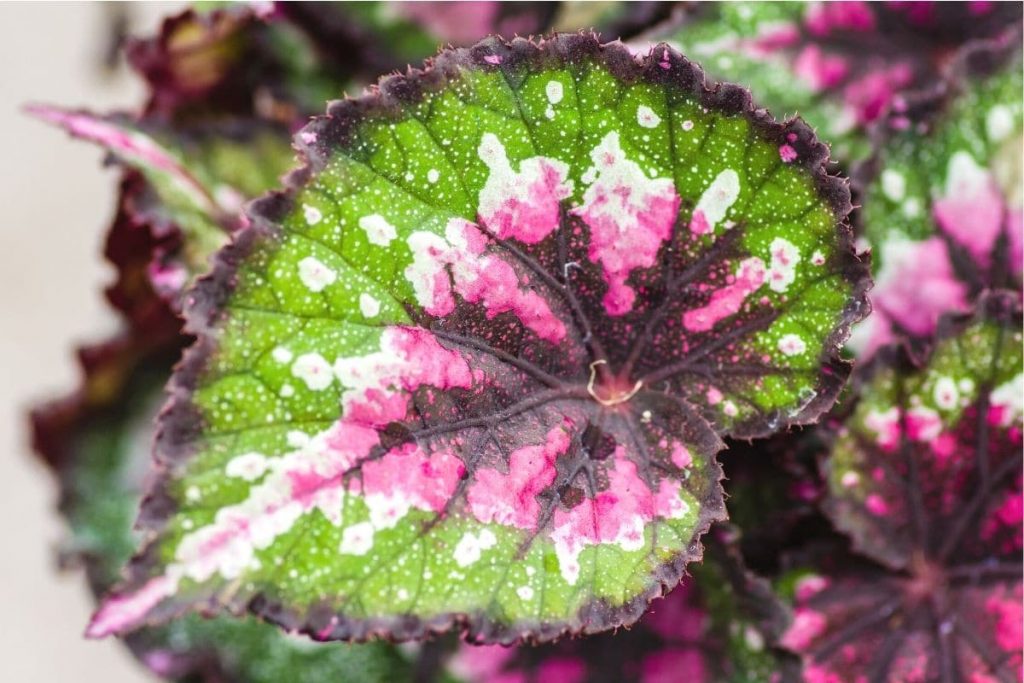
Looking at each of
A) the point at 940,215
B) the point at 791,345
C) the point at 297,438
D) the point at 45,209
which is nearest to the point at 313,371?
the point at 297,438

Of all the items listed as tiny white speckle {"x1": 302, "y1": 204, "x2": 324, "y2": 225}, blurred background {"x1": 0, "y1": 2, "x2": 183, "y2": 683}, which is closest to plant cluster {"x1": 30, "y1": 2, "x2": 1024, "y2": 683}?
tiny white speckle {"x1": 302, "y1": 204, "x2": 324, "y2": 225}

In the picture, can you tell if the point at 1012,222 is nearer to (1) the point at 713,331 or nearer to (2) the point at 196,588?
(1) the point at 713,331

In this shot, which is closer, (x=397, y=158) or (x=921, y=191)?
(x=397, y=158)

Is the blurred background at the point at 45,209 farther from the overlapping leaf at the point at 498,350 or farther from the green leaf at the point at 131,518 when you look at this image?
the overlapping leaf at the point at 498,350

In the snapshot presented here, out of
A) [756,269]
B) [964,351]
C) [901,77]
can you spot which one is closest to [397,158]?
[756,269]

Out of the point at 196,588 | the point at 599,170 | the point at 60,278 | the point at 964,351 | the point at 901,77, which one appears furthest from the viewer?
the point at 60,278

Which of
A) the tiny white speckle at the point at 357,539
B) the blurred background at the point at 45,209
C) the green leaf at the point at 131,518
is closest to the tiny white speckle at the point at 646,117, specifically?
the tiny white speckle at the point at 357,539

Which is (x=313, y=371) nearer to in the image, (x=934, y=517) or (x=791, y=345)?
(x=791, y=345)
